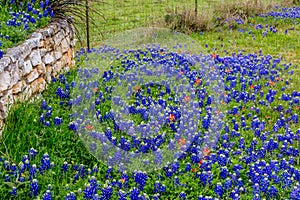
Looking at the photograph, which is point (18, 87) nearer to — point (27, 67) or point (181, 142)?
point (27, 67)

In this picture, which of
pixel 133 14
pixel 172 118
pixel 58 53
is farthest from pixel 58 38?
pixel 133 14

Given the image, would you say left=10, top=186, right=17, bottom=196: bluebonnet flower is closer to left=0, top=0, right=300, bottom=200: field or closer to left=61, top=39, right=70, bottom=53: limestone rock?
left=0, top=0, right=300, bottom=200: field

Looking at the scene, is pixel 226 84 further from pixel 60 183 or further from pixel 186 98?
pixel 60 183

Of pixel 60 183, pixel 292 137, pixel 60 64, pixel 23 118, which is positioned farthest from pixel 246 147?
pixel 60 64

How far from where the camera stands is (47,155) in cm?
434

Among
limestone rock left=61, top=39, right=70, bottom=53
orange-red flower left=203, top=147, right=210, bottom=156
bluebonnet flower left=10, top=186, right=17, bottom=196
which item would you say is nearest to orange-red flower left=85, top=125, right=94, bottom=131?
orange-red flower left=203, top=147, right=210, bottom=156

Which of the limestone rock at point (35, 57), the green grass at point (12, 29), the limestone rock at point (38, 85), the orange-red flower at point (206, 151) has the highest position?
the green grass at point (12, 29)

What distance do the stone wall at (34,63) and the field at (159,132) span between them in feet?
0.53

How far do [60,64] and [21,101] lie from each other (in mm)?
1828

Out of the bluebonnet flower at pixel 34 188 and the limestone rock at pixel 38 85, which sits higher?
the limestone rock at pixel 38 85

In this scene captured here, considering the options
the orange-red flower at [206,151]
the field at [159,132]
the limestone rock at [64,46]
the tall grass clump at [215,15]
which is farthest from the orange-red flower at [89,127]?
the tall grass clump at [215,15]

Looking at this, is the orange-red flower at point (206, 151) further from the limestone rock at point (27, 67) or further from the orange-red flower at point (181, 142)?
the limestone rock at point (27, 67)

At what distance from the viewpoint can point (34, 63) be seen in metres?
5.95

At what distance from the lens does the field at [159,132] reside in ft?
13.9
